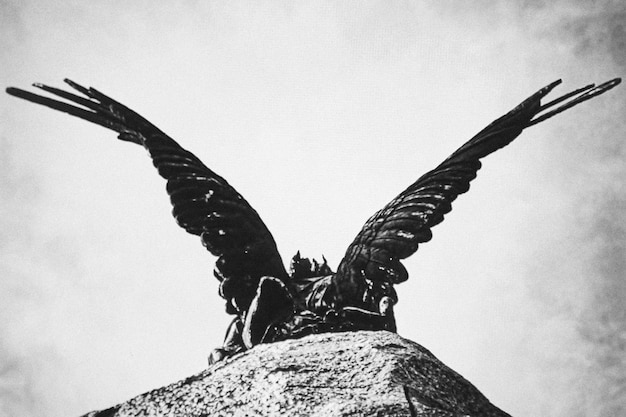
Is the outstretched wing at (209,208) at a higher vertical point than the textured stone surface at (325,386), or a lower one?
higher

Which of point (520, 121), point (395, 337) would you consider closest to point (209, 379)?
point (395, 337)

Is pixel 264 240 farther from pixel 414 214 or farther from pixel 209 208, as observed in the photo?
pixel 414 214

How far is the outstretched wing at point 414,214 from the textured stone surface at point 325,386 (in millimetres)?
1337

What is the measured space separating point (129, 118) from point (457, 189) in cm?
235

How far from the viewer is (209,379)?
3158mm

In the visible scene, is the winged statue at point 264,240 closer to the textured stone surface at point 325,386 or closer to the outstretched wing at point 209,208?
the outstretched wing at point 209,208

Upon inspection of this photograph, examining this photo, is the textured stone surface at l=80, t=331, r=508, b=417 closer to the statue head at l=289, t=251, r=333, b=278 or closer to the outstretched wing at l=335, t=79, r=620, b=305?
the outstretched wing at l=335, t=79, r=620, b=305

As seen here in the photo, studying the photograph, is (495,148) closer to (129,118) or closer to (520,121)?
(520,121)

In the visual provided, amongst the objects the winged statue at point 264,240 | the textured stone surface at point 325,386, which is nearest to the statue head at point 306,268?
the winged statue at point 264,240

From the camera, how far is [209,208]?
472 centimetres

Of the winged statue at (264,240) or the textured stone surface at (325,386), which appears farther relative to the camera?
the winged statue at (264,240)

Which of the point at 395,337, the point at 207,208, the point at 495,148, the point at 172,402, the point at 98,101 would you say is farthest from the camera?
the point at 495,148

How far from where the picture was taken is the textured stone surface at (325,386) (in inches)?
107

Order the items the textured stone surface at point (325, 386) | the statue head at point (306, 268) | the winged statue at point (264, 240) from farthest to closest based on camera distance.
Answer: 1. the statue head at point (306, 268)
2. the winged statue at point (264, 240)
3. the textured stone surface at point (325, 386)
